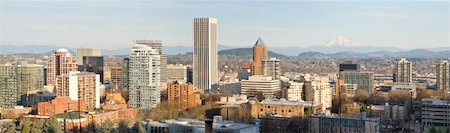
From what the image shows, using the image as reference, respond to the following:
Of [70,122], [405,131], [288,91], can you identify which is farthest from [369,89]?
[70,122]

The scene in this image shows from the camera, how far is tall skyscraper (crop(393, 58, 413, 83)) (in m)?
18.8

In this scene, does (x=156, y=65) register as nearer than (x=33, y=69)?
Yes

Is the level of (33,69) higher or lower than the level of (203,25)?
lower

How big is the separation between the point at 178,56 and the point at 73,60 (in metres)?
6.59

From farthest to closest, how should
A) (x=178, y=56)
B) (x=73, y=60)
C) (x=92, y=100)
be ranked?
(x=178, y=56)
(x=73, y=60)
(x=92, y=100)

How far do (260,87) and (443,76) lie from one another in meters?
4.35

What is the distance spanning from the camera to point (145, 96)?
12.5 m

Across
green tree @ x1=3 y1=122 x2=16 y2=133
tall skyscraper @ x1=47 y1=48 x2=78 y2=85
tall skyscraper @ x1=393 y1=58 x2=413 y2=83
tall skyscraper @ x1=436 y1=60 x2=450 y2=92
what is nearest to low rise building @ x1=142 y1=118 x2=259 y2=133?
green tree @ x1=3 y1=122 x2=16 y2=133

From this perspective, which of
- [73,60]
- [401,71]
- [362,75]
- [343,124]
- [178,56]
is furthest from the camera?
[178,56]

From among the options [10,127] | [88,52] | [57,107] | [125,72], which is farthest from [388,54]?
[10,127]

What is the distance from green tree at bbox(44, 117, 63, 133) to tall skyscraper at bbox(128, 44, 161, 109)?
3442mm

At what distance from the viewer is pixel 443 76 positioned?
15.2 m

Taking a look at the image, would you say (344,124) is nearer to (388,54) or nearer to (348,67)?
(348,67)

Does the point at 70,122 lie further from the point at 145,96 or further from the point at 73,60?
the point at 73,60
